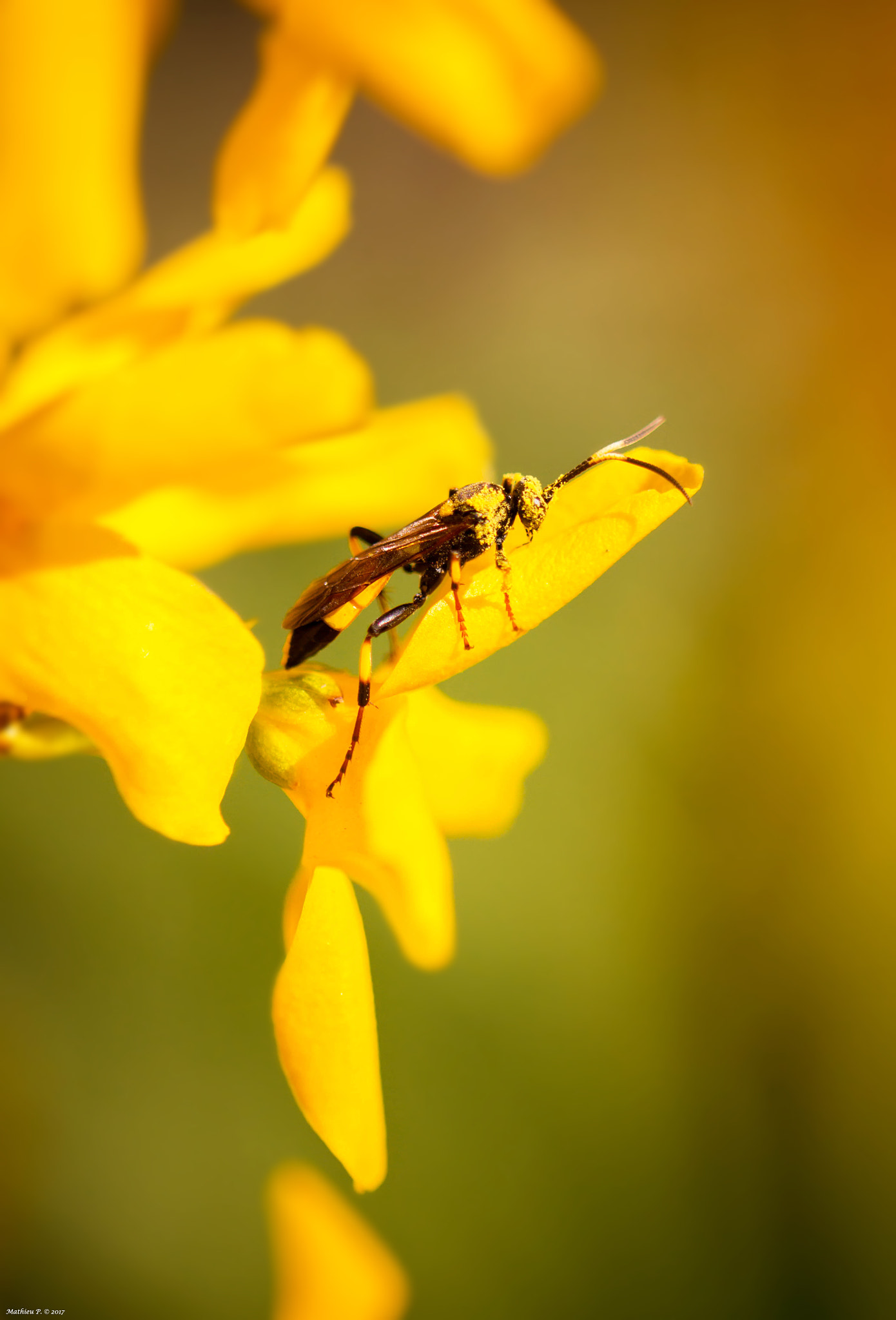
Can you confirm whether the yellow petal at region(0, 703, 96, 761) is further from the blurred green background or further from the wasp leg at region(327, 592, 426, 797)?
the blurred green background

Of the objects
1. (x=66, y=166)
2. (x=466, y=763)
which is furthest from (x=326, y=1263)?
(x=66, y=166)

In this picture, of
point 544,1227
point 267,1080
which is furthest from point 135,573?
point 544,1227

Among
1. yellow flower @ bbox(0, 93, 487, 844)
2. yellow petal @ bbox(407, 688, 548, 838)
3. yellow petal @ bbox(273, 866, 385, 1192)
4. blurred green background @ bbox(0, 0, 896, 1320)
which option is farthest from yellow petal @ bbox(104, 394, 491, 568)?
blurred green background @ bbox(0, 0, 896, 1320)

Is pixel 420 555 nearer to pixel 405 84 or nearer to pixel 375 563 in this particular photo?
pixel 375 563

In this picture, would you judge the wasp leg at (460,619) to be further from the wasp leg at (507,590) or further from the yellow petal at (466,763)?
the yellow petal at (466,763)

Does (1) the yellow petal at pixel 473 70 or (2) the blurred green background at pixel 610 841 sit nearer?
(1) the yellow petal at pixel 473 70

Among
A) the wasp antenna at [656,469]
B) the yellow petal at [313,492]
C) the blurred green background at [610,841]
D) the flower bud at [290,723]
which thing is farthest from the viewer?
the blurred green background at [610,841]

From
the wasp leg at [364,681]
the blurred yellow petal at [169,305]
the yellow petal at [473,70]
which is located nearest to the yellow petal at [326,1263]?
the wasp leg at [364,681]
